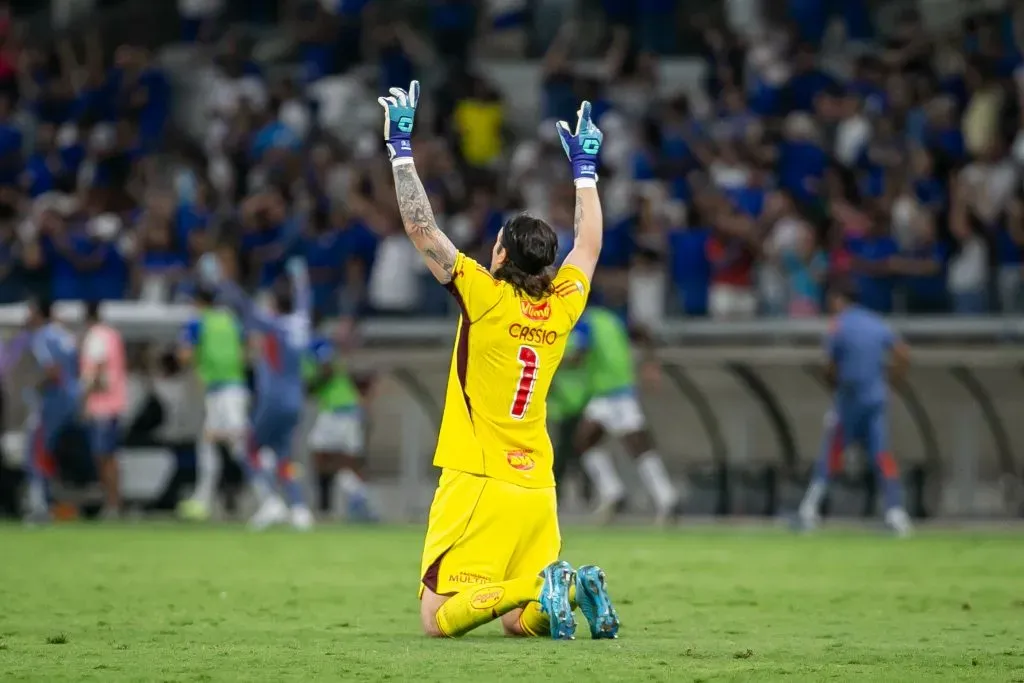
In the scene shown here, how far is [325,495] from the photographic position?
22.6m

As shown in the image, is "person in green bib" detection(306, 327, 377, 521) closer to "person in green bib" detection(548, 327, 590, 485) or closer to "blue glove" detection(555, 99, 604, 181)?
"person in green bib" detection(548, 327, 590, 485)

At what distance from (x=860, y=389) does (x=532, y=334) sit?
10429 mm

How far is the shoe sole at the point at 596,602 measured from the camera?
27.6 ft

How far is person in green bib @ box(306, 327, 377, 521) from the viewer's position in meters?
20.7

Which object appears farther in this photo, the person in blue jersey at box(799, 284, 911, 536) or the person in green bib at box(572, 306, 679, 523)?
the person in green bib at box(572, 306, 679, 523)

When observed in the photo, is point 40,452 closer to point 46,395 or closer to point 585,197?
point 46,395

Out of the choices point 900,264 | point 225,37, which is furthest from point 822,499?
point 225,37

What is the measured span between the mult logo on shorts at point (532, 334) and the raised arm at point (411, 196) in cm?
39

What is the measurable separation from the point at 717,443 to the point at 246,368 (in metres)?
5.59

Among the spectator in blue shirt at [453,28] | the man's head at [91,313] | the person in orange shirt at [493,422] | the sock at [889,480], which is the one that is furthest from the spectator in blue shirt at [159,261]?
the person in orange shirt at [493,422]

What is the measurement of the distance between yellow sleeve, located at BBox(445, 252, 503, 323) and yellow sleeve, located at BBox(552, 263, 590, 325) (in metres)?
0.35

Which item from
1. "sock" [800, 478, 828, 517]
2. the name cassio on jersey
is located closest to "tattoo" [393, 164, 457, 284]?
the name cassio on jersey

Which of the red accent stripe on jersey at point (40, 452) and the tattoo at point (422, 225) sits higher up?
the tattoo at point (422, 225)

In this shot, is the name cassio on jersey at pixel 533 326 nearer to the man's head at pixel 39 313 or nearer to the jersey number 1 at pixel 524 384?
the jersey number 1 at pixel 524 384
